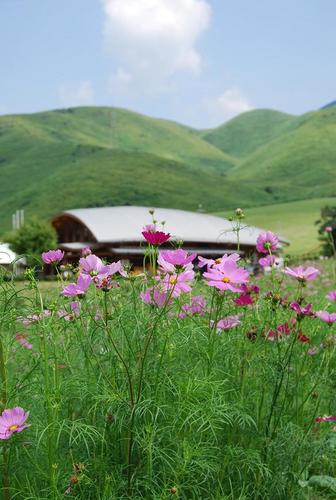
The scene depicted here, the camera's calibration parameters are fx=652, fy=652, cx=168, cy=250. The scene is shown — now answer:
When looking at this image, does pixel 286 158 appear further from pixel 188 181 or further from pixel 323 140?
pixel 188 181

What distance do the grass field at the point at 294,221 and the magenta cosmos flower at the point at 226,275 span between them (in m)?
57.1

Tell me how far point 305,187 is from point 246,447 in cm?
16781

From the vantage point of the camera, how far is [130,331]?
3.36 meters

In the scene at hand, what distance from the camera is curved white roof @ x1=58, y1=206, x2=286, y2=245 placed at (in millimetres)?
43375

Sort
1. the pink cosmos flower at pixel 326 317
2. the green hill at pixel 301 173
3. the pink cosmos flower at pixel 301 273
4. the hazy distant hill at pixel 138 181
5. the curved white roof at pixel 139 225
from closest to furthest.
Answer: the pink cosmos flower at pixel 301 273, the pink cosmos flower at pixel 326 317, the curved white roof at pixel 139 225, the hazy distant hill at pixel 138 181, the green hill at pixel 301 173

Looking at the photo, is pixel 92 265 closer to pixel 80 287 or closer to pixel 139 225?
pixel 80 287

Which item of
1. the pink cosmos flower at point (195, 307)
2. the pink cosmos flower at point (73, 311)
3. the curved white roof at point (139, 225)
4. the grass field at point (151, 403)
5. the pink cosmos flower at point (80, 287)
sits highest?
the pink cosmos flower at point (80, 287)

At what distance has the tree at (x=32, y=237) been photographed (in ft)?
153

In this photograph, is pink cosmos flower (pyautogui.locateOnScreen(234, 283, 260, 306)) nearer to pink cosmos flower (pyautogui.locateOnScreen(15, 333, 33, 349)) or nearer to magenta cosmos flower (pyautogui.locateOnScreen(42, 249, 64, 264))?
magenta cosmos flower (pyautogui.locateOnScreen(42, 249, 64, 264))

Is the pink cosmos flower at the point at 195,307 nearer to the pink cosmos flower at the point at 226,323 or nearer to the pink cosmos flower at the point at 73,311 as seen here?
the pink cosmos flower at the point at 226,323

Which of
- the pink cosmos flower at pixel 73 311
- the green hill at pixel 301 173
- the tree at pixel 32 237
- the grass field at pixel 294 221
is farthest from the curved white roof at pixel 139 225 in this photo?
the green hill at pixel 301 173

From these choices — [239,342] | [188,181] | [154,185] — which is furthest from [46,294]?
[188,181]

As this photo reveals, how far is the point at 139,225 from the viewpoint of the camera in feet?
148

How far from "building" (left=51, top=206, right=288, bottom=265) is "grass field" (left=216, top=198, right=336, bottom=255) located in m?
14.1
